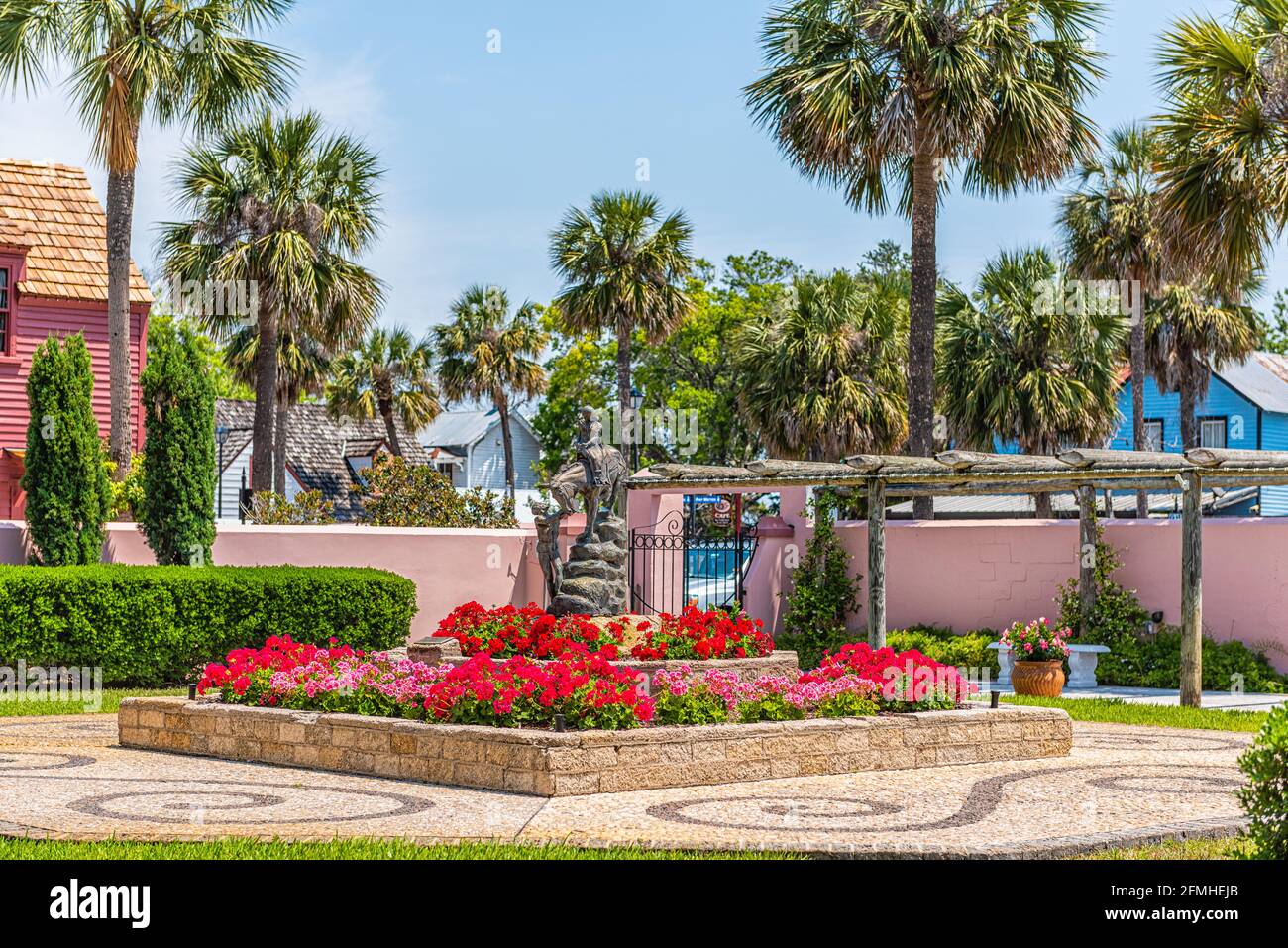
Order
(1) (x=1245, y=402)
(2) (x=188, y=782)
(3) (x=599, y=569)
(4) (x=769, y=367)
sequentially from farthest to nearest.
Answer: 1. (1) (x=1245, y=402)
2. (4) (x=769, y=367)
3. (3) (x=599, y=569)
4. (2) (x=188, y=782)

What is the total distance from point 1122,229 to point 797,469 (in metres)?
15.0

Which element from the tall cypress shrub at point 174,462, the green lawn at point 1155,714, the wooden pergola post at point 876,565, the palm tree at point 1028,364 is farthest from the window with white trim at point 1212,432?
the tall cypress shrub at point 174,462

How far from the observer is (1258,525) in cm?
1850

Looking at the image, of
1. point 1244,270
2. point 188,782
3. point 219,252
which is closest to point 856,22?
point 1244,270

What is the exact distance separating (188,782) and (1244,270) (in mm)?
13169

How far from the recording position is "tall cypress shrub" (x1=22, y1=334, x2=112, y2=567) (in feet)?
56.9

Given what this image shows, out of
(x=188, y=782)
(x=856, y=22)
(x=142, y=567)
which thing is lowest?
(x=188, y=782)

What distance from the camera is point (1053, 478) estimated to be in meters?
17.0

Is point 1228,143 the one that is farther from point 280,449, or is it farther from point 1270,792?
→ point 280,449

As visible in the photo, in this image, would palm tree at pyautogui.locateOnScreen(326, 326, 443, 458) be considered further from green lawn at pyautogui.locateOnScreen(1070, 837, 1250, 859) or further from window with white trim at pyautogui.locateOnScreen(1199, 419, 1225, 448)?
green lawn at pyautogui.locateOnScreen(1070, 837, 1250, 859)

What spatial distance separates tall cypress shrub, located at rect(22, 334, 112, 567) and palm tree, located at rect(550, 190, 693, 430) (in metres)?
16.4

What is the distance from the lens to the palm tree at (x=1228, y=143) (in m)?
16.5
